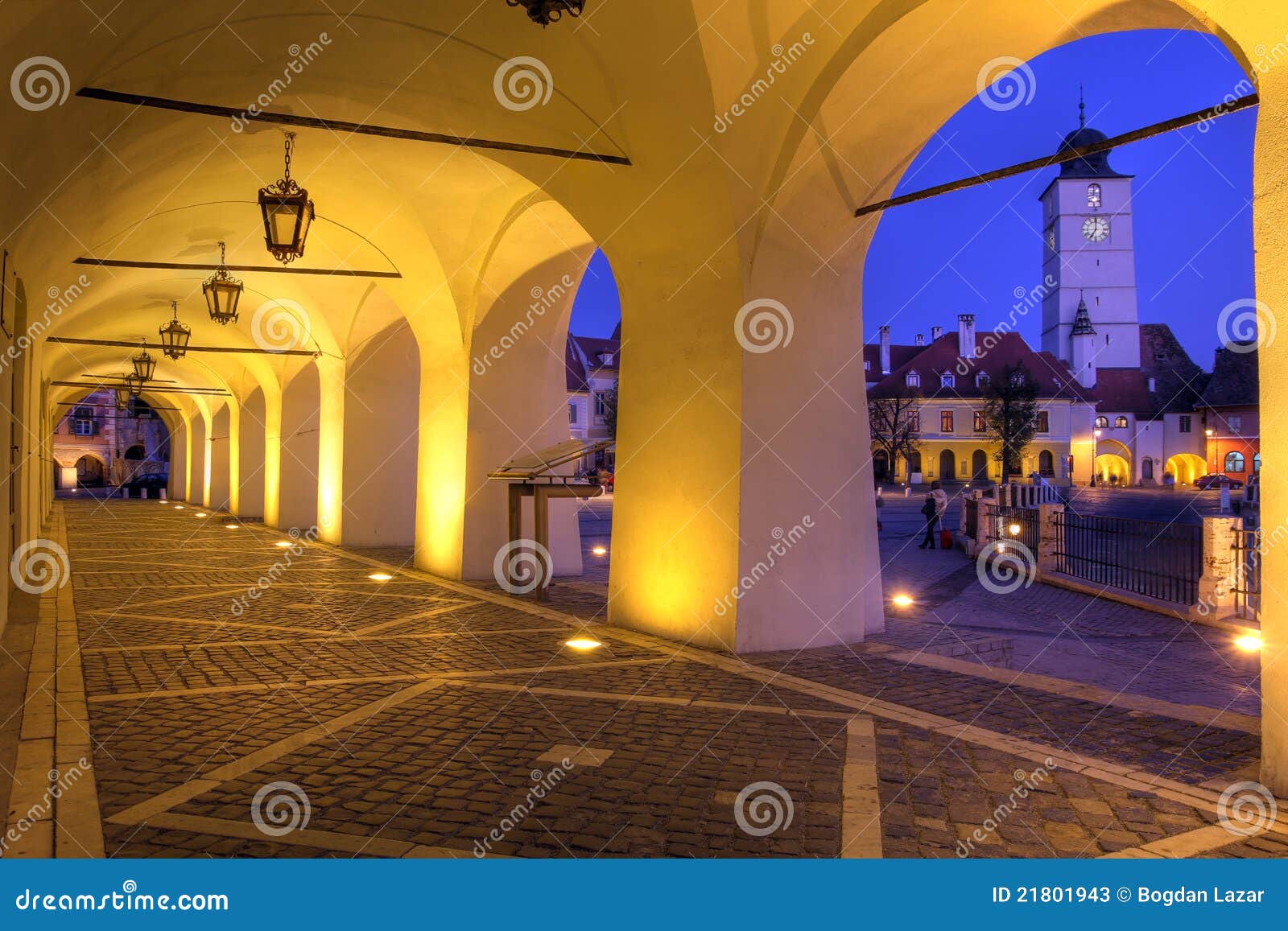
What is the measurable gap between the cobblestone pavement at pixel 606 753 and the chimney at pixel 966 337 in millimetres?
60826

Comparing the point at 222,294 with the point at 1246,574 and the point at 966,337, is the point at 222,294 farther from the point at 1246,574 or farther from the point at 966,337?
the point at 966,337

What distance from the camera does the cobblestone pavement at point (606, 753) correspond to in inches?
169

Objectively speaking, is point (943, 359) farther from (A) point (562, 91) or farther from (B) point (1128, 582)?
(A) point (562, 91)

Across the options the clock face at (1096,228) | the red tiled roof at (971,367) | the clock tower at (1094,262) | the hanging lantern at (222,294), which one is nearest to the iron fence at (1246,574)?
the hanging lantern at (222,294)

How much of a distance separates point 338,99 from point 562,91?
279 centimetres

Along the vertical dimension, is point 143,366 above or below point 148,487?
above

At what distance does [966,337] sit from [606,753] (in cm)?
6555

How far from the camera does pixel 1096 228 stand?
3049 inches

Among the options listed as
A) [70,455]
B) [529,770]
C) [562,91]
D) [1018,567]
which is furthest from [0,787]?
[70,455]

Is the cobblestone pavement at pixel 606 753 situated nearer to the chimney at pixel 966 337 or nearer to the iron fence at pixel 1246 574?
the iron fence at pixel 1246 574

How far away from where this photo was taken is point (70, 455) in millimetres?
70562

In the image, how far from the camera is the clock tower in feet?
249

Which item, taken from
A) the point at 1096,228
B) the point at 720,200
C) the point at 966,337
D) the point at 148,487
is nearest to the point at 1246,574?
the point at 720,200

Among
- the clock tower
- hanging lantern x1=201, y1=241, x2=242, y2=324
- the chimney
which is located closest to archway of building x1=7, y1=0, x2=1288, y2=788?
hanging lantern x1=201, y1=241, x2=242, y2=324
